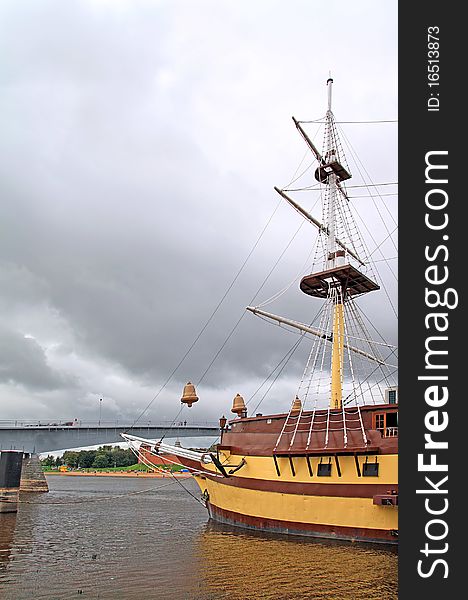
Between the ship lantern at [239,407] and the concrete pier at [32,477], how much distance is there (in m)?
44.4

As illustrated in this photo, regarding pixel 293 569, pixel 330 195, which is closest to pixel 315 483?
pixel 293 569

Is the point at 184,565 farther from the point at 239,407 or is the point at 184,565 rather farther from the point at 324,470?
the point at 239,407

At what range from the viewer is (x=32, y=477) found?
69.8 metres

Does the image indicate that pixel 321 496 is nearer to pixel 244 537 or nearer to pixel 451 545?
pixel 244 537

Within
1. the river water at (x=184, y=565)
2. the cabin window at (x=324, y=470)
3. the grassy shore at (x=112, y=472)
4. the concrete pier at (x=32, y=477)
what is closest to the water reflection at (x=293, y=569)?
the river water at (x=184, y=565)

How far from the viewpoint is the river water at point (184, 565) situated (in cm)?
1683

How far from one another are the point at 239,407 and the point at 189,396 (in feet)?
10.3

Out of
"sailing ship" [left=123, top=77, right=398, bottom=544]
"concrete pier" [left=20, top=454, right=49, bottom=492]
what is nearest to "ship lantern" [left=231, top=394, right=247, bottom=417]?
"sailing ship" [left=123, top=77, right=398, bottom=544]

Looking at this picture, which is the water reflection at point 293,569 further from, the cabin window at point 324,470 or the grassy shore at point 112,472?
the grassy shore at point 112,472

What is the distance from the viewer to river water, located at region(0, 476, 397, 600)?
663 inches

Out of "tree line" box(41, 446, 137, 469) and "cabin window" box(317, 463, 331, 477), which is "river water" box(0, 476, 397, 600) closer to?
"cabin window" box(317, 463, 331, 477)

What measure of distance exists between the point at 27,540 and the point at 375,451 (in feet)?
58.3

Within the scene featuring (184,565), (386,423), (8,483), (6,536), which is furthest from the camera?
(8,483)

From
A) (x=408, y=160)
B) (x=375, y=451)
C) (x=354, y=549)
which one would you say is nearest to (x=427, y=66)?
(x=408, y=160)
